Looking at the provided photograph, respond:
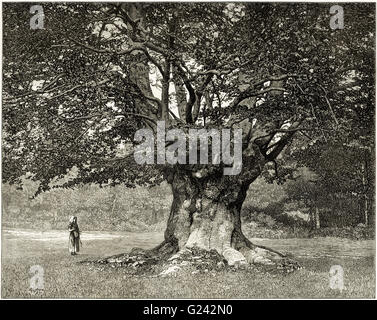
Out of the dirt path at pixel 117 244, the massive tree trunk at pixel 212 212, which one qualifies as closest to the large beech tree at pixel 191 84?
the massive tree trunk at pixel 212 212

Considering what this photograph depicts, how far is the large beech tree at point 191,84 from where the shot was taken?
39.6ft

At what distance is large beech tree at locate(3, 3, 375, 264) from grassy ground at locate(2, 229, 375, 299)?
4.53ft

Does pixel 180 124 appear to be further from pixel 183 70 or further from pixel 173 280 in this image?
pixel 173 280

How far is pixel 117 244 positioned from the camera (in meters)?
15.0

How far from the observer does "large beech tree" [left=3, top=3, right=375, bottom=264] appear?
12.1 metres

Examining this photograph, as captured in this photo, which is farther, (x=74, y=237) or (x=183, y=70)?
(x=74, y=237)

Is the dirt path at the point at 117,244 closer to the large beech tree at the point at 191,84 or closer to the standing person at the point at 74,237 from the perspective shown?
the standing person at the point at 74,237

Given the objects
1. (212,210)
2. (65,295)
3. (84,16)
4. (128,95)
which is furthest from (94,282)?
(84,16)

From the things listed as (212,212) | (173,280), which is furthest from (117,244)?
(173,280)

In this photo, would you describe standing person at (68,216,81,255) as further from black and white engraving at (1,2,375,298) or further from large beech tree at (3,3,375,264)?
large beech tree at (3,3,375,264)

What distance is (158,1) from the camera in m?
12.4

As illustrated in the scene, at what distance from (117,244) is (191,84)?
5377mm

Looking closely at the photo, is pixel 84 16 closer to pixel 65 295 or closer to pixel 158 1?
pixel 158 1

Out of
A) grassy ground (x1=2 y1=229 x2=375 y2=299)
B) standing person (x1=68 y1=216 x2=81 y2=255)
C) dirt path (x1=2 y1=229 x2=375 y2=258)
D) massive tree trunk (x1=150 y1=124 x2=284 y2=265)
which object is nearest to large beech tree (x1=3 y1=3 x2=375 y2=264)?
massive tree trunk (x1=150 y1=124 x2=284 y2=265)
